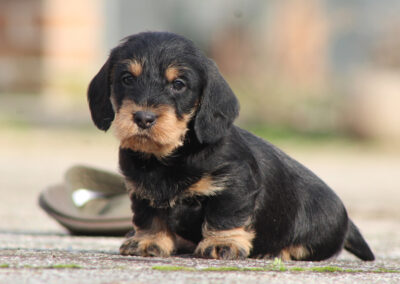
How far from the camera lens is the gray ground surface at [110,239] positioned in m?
3.23

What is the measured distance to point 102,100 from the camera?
14.4 feet

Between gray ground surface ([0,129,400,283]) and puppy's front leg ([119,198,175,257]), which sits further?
puppy's front leg ([119,198,175,257])

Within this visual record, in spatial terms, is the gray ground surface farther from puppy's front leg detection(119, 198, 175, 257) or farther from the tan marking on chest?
the tan marking on chest

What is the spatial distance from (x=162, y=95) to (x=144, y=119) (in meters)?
0.20

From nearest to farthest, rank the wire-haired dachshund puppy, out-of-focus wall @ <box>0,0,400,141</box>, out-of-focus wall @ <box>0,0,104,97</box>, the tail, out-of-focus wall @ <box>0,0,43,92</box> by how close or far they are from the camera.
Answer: the wire-haired dachshund puppy → the tail → out-of-focus wall @ <box>0,0,400,141</box> → out-of-focus wall @ <box>0,0,104,97</box> → out-of-focus wall @ <box>0,0,43,92</box>

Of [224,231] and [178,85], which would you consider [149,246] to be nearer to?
[224,231]

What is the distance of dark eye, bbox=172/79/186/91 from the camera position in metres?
4.04

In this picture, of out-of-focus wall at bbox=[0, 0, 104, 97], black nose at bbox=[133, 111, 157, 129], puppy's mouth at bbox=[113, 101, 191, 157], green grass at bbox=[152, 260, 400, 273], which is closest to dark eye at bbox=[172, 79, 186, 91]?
puppy's mouth at bbox=[113, 101, 191, 157]

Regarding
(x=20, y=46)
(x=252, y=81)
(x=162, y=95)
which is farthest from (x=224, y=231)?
(x=20, y=46)

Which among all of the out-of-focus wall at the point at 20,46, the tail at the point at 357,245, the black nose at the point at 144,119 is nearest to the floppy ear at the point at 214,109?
the black nose at the point at 144,119

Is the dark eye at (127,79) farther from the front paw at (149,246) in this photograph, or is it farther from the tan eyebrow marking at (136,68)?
the front paw at (149,246)

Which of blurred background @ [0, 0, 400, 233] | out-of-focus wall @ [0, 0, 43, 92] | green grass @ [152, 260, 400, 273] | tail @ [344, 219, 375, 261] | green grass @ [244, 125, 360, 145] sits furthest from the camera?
out-of-focus wall @ [0, 0, 43, 92]

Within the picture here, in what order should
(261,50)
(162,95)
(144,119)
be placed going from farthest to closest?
1. (261,50)
2. (162,95)
3. (144,119)

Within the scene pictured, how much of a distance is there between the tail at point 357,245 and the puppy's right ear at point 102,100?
1.56 m
